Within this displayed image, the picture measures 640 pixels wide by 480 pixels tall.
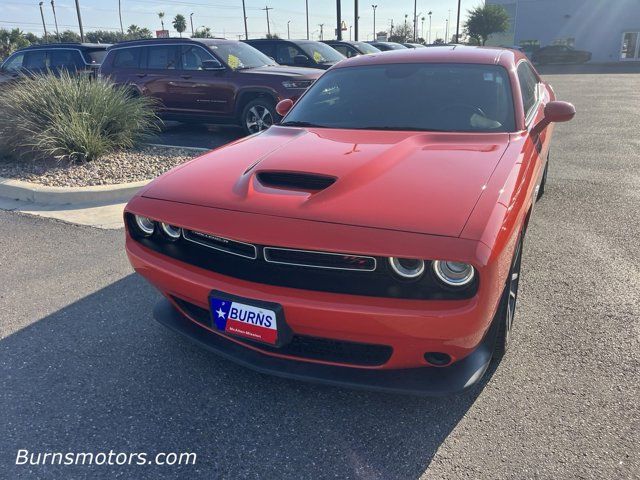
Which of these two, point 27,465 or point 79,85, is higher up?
point 79,85

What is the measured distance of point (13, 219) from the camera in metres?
5.27

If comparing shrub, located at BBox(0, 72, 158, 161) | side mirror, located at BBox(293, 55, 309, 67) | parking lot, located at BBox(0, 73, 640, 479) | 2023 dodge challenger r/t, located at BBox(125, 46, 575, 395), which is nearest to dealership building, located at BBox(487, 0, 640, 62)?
side mirror, located at BBox(293, 55, 309, 67)

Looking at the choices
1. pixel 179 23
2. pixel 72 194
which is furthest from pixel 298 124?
pixel 179 23

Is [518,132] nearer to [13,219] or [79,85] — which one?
[13,219]

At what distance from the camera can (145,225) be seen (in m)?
2.72

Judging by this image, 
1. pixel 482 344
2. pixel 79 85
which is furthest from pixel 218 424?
pixel 79 85

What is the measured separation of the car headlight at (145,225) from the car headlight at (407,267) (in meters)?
1.35

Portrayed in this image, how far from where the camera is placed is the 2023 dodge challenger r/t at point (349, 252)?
201cm

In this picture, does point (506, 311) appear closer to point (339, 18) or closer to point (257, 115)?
point (257, 115)

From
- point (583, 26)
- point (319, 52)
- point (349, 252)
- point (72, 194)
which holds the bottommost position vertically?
point (72, 194)

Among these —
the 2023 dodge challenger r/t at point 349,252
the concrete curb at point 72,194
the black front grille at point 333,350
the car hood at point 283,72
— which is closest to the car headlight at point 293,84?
the car hood at point 283,72

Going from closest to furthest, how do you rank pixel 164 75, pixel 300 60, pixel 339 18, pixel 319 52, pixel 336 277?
1. pixel 336 277
2. pixel 164 75
3. pixel 300 60
4. pixel 319 52
5. pixel 339 18

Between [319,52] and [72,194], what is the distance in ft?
26.5

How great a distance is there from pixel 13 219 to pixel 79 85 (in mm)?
2902
